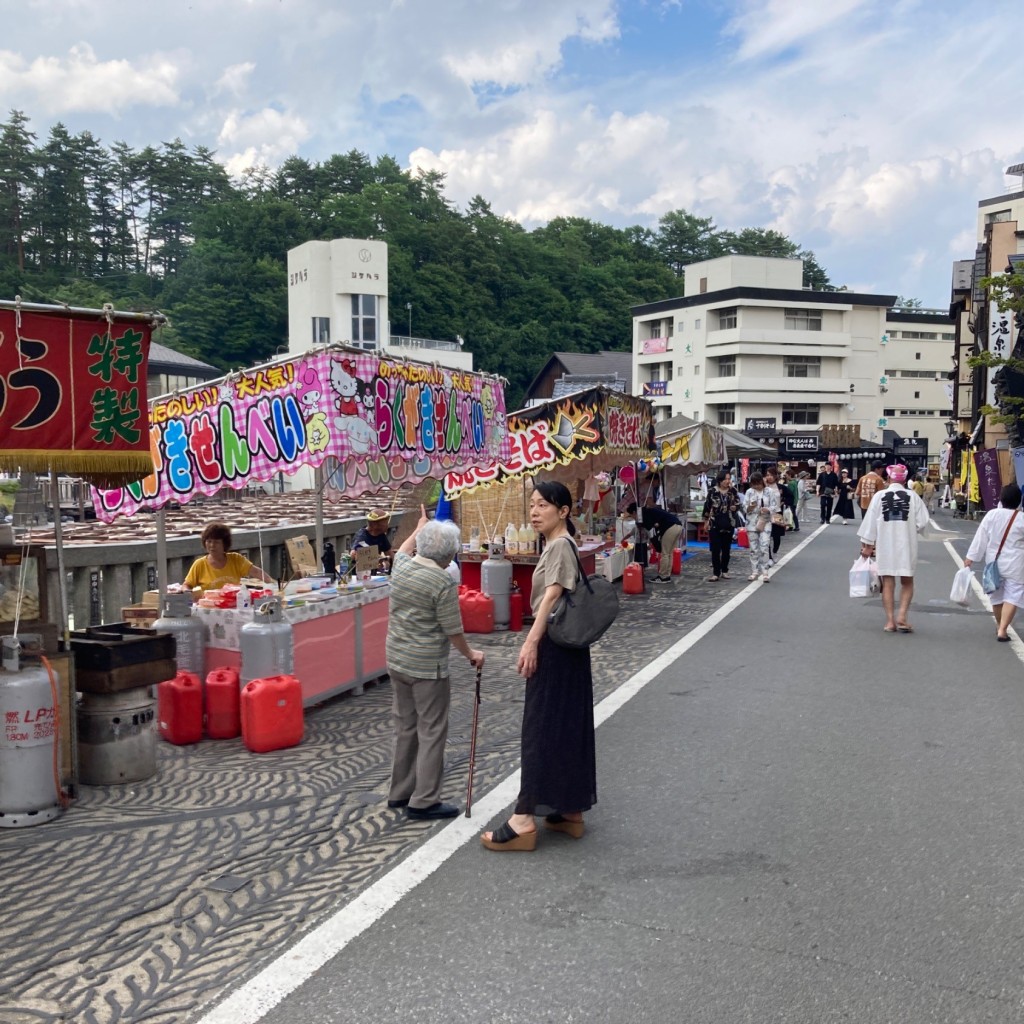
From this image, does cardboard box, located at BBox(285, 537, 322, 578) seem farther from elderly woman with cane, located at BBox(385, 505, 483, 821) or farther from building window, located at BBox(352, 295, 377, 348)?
building window, located at BBox(352, 295, 377, 348)

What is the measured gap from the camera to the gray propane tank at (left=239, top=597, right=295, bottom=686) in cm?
671

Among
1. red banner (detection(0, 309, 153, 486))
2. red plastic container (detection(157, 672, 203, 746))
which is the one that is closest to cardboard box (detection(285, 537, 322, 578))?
red plastic container (detection(157, 672, 203, 746))

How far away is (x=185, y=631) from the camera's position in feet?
23.0

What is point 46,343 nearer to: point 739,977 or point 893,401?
point 739,977

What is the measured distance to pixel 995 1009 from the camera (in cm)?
331

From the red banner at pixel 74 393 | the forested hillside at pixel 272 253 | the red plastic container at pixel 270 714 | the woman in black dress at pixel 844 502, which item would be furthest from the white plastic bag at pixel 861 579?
the forested hillside at pixel 272 253

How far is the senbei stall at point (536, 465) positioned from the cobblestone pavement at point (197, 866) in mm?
5614

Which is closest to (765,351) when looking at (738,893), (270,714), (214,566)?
(214,566)

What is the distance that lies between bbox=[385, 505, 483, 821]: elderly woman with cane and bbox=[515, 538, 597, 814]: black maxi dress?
495 mm

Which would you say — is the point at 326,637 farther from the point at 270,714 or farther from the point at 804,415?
the point at 804,415

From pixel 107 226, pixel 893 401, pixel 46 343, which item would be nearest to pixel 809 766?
pixel 46 343

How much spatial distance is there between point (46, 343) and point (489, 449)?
261 inches

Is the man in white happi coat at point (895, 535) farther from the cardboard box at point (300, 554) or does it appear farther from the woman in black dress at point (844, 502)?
the woman in black dress at point (844, 502)

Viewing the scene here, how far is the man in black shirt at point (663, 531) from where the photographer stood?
16.2 m
